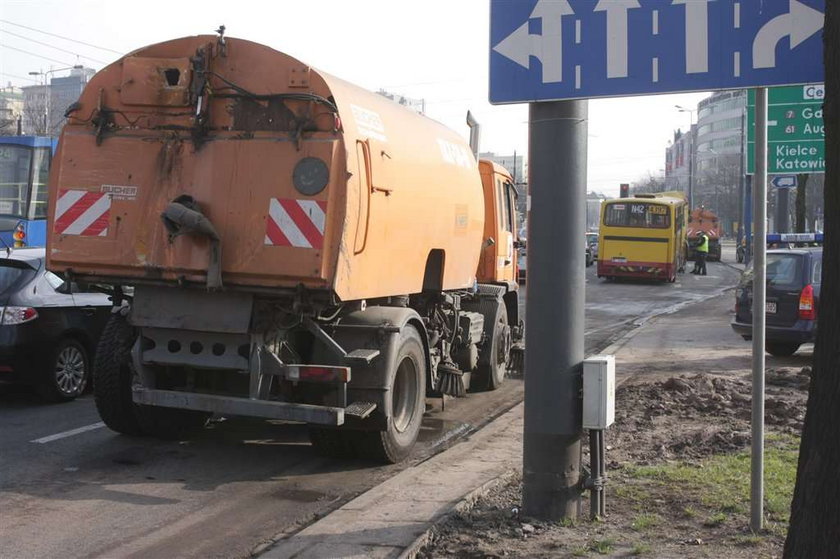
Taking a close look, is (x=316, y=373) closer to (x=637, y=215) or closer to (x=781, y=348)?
(x=781, y=348)

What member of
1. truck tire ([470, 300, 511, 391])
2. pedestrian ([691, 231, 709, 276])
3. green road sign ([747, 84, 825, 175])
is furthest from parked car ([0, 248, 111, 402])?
pedestrian ([691, 231, 709, 276])

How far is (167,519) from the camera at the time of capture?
6059 millimetres

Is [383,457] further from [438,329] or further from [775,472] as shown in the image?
[775,472]

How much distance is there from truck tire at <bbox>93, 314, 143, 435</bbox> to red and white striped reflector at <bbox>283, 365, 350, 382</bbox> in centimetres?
176

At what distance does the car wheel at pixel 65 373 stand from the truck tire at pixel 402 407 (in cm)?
369

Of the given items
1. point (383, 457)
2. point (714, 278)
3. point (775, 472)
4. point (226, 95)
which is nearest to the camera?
point (775, 472)

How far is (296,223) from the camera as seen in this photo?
6.84 meters

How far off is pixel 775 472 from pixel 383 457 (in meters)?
3.04

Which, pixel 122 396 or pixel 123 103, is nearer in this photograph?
pixel 123 103

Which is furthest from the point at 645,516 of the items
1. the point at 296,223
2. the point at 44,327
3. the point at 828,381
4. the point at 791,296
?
the point at 791,296

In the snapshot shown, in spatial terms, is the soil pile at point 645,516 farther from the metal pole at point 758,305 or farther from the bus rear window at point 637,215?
the bus rear window at point 637,215

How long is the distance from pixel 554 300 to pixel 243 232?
263 centimetres

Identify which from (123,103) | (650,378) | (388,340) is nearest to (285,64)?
(123,103)

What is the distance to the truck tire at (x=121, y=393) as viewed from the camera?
8.02 m
